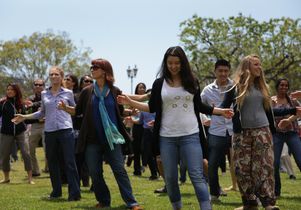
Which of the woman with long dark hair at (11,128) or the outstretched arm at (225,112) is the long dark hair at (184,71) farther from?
the woman with long dark hair at (11,128)

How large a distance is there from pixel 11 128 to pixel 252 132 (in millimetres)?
7138

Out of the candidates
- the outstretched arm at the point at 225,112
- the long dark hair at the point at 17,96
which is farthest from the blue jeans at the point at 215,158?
the long dark hair at the point at 17,96

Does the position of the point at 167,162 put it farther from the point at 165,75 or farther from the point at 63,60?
the point at 63,60

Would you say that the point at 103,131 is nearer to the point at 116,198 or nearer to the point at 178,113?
the point at 178,113

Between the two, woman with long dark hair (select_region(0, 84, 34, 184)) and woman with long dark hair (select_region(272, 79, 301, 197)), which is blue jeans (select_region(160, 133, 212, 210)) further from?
woman with long dark hair (select_region(0, 84, 34, 184))

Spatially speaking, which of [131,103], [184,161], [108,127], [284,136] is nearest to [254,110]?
[184,161]

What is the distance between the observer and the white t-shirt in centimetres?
622

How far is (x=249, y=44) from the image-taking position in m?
43.3

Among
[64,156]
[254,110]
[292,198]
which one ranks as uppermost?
[254,110]

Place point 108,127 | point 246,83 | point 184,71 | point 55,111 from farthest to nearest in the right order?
point 55,111 → point 108,127 → point 246,83 → point 184,71

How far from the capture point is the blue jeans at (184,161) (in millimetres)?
6012

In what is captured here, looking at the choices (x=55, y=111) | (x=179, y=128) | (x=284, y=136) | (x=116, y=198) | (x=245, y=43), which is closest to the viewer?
(x=179, y=128)

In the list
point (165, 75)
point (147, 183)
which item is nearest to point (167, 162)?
point (165, 75)

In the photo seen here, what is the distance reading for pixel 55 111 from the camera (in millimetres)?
8945
